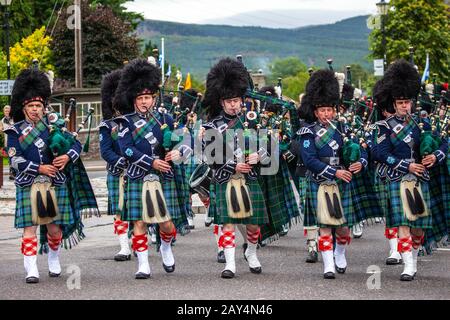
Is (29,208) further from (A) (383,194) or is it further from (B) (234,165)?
(A) (383,194)

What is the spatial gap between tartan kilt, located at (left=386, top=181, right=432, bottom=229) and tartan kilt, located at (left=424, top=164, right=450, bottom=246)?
42cm

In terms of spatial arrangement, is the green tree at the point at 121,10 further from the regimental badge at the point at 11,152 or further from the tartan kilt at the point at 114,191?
the regimental badge at the point at 11,152

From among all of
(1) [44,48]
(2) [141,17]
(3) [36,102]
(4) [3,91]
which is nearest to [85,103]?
(1) [44,48]

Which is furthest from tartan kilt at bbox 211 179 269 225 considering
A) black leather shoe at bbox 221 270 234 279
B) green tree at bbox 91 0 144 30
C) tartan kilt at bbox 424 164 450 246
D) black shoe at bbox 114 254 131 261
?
green tree at bbox 91 0 144 30

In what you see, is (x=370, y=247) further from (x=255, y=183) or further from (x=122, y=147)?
(x=122, y=147)

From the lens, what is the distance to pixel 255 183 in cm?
1100

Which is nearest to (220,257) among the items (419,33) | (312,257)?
(312,257)

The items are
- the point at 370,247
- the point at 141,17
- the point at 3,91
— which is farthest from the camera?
the point at 141,17

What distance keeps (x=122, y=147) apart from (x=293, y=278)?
6.44 ft

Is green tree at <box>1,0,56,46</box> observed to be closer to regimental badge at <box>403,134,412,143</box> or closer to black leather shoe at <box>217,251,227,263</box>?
black leather shoe at <box>217,251,227,263</box>

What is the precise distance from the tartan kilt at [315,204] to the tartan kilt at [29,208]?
221cm

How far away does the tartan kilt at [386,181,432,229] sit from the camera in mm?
10422

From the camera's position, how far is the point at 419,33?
52.2 metres

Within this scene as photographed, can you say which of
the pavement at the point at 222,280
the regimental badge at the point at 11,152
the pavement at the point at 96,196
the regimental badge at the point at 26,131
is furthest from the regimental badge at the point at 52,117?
the pavement at the point at 96,196
